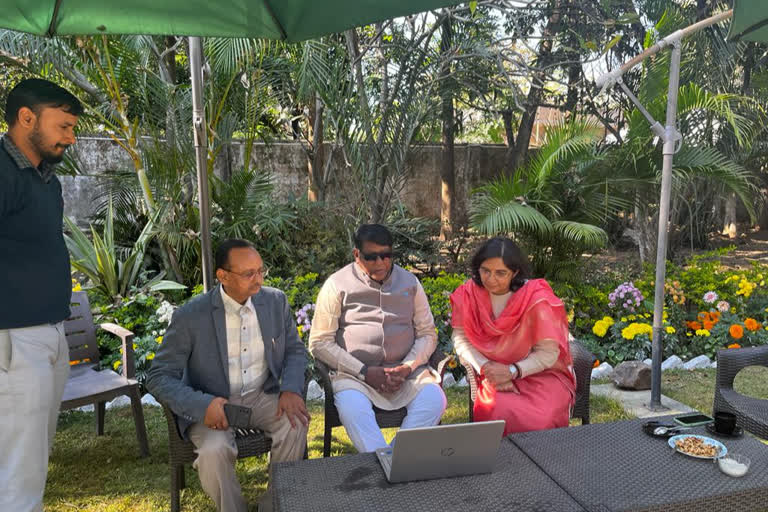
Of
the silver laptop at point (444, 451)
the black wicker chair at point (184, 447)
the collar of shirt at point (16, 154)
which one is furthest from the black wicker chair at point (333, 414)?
the collar of shirt at point (16, 154)

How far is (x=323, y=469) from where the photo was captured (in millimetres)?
2096

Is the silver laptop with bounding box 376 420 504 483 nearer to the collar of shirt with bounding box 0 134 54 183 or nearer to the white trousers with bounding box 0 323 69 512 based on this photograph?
the white trousers with bounding box 0 323 69 512

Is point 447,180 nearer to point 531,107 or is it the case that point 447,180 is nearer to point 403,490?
point 531,107

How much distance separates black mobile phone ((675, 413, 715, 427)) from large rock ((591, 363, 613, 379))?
6.93ft

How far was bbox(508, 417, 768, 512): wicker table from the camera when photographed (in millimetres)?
1934

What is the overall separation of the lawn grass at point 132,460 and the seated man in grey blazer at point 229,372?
0.52 metres

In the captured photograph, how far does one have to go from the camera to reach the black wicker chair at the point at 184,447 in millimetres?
2609

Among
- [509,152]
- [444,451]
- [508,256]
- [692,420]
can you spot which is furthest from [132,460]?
[509,152]

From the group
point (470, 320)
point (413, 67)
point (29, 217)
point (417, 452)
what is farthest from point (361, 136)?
point (417, 452)

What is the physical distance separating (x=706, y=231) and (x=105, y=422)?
369 inches

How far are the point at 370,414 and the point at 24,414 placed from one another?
1461 mm

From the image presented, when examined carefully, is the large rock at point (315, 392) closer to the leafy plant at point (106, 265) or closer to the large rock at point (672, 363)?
the leafy plant at point (106, 265)

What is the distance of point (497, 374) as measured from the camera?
303cm

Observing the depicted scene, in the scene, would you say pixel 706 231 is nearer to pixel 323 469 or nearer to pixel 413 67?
pixel 413 67
